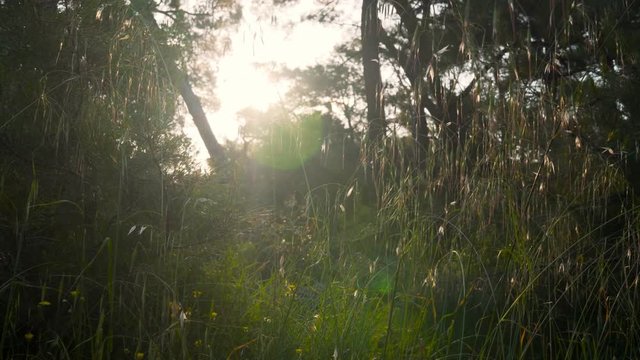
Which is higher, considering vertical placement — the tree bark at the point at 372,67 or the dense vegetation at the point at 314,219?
the tree bark at the point at 372,67

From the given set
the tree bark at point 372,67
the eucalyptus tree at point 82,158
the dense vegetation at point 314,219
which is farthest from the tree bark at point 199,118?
the dense vegetation at point 314,219

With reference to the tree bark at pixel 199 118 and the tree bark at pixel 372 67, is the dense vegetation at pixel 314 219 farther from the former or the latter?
the tree bark at pixel 199 118

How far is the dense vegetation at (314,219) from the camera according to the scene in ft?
6.37

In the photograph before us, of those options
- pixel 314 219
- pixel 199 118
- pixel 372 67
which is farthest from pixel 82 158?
pixel 199 118

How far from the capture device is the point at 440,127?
2244 millimetres

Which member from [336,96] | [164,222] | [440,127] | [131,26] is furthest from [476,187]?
[336,96]

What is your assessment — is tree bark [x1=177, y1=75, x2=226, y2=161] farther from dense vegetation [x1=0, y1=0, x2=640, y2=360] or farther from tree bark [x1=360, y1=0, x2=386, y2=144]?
dense vegetation [x1=0, y1=0, x2=640, y2=360]

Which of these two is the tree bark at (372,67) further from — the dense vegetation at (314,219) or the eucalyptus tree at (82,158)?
the eucalyptus tree at (82,158)

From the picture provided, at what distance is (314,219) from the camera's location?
224 cm

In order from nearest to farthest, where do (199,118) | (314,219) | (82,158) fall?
(82,158), (314,219), (199,118)

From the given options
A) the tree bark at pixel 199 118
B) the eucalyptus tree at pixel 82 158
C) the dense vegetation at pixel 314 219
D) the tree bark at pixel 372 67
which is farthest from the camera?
the tree bark at pixel 199 118

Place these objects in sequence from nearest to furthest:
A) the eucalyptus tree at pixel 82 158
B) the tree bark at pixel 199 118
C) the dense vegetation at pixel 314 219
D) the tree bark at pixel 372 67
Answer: the dense vegetation at pixel 314 219 < the eucalyptus tree at pixel 82 158 < the tree bark at pixel 372 67 < the tree bark at pixel 199 118

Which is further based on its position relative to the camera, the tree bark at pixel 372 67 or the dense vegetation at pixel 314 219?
the tree bark at pixel 372 67

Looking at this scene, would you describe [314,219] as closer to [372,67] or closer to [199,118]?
[372,67]
